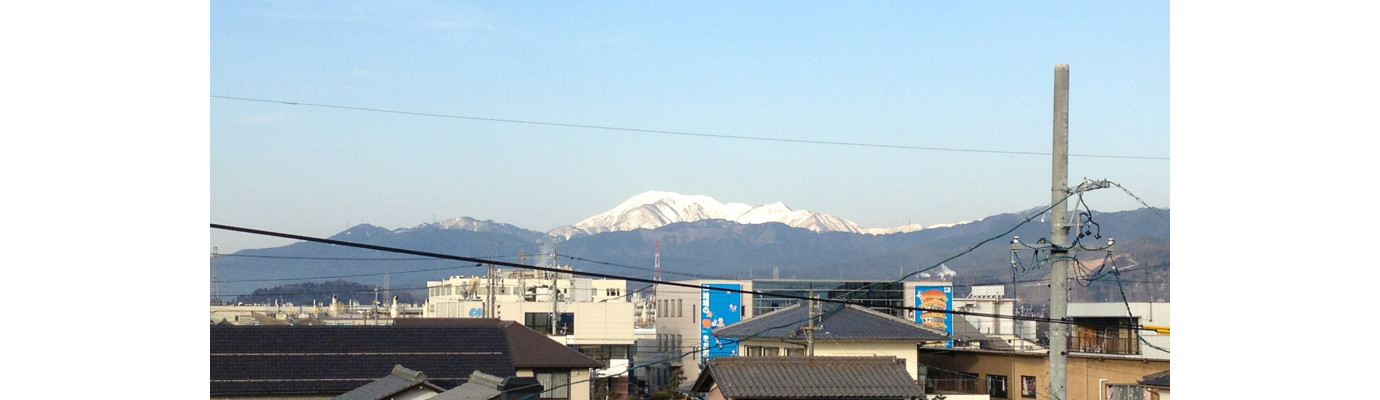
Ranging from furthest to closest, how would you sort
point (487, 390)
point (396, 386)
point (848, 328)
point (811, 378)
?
point (848, 328), point (396, 386), point (811, 378), point (487, 390)

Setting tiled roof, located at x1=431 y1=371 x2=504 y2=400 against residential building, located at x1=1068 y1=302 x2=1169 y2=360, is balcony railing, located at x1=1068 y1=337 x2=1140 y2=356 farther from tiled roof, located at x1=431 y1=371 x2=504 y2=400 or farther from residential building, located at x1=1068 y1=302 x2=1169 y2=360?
tiled roof, located at x1=431 y1=371 x2=504 y2=400

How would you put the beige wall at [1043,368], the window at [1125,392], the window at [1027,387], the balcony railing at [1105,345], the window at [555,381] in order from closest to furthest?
the window at [1125,392] < the beige wall at [1043,368] < the balcony railing at [1105,345] < the window at [555,381] < the window at [1027,387]

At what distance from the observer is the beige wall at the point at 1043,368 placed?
939 inches

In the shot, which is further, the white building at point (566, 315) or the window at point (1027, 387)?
the white building at point (566, 315)

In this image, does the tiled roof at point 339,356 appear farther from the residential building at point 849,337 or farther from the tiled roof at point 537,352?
the residential building at point 849,337

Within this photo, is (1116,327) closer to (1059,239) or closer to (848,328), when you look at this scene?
(848,328)

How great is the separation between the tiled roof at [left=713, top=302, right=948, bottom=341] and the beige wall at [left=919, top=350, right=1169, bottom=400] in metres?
2.98

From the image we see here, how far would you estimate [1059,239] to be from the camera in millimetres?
9281

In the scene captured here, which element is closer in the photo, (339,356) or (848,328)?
(339,356)

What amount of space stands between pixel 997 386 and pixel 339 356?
16.1 m

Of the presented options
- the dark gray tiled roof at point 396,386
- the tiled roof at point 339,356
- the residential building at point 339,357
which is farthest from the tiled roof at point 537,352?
the dark gray tiled roof at point 396,386

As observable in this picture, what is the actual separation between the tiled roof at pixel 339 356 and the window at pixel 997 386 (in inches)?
499

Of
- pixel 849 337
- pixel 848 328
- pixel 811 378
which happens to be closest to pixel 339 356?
pixel 811 378
